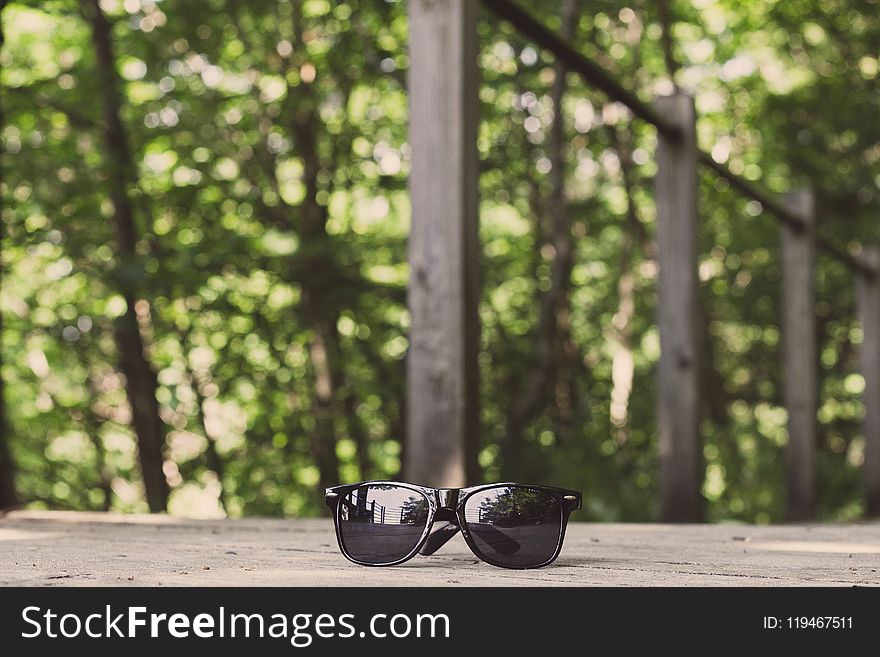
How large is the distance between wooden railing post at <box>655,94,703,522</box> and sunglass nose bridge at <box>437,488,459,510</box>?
2.17m

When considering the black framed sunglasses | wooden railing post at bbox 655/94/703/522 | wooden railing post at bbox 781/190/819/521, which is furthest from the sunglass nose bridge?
wooden railing post at bbox 781/190/819/521

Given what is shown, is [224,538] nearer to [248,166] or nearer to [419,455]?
[419,455]

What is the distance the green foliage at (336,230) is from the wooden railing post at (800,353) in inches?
45.1

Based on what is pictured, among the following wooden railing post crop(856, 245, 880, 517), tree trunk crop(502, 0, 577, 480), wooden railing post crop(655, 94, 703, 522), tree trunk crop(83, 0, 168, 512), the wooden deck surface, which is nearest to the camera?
the wooden deck surface

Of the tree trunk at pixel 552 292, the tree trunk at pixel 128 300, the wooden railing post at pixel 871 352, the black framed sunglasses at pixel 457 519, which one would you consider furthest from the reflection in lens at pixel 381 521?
the wooden railing post at pixel 871 352

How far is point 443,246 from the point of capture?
91.0 inches

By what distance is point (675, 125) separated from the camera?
366 centimetres

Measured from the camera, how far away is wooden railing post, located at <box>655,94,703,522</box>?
3.58 meters

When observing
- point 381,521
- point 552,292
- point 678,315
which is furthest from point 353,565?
point 552,292

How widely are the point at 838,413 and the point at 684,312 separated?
7637mm

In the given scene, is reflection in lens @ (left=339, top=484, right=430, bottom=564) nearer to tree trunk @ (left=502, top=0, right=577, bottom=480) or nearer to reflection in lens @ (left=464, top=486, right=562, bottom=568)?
reflection in lens @ (left=464, top=486, right=562, bottom=568)

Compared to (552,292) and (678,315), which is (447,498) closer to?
(678,315)

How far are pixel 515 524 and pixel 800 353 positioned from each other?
4.09 m

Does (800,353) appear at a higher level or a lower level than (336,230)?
lower
